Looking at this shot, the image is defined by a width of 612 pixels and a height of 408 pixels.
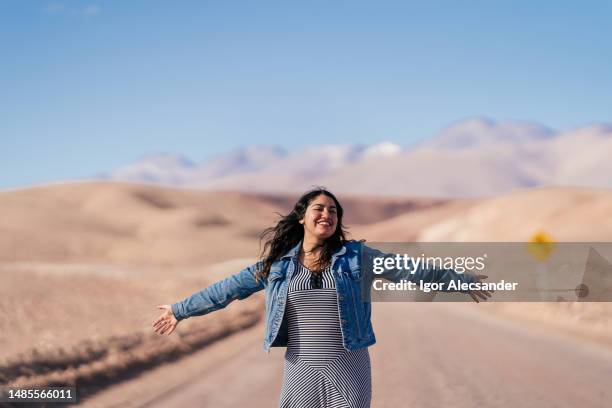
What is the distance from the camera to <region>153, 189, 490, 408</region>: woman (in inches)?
180

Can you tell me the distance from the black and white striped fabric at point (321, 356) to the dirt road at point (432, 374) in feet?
18.6

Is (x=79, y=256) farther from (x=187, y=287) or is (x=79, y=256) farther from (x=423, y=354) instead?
(x=423, y=354)

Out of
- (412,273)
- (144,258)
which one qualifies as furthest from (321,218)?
(144,258)

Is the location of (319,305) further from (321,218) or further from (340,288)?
(321,218)

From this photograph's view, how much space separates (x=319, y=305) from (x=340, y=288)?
0.15 metres

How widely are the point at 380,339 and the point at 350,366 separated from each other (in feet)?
44.3

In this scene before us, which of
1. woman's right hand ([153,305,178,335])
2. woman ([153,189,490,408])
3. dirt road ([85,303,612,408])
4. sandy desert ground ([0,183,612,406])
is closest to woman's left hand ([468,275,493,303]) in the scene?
woman ([153,189,490,408])

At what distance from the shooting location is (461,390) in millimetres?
11117

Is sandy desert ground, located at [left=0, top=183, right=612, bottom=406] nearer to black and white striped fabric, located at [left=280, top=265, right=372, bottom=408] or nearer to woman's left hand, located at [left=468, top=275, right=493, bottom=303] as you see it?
black and white striped fabric, located at [left=280, top=265, right=372, bottom=408]

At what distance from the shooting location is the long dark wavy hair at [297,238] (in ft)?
15.7

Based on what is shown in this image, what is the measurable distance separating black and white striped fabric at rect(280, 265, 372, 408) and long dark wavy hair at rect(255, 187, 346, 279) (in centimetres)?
16

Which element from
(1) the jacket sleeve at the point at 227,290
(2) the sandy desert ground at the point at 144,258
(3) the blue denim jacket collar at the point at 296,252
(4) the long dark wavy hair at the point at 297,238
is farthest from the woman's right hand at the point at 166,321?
(2) the sandy desert ground at the point at 144,258

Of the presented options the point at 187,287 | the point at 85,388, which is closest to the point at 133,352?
the point at 85,388

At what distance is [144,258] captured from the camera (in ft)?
281
